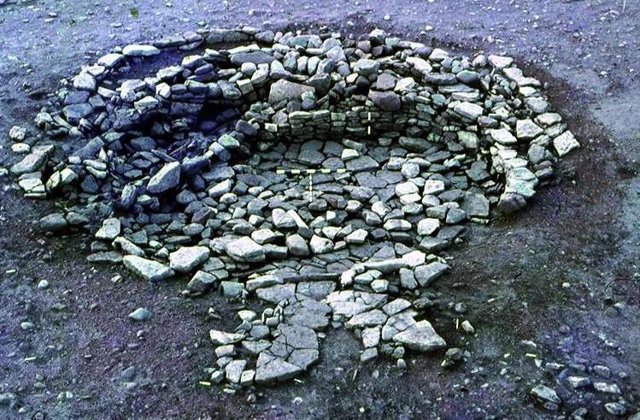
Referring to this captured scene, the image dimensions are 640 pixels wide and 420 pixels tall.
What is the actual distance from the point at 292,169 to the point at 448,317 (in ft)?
8.79

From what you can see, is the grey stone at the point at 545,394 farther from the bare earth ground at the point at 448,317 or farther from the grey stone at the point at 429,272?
the grey stone at the point at 429,272

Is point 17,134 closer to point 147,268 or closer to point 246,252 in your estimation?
point 147,268

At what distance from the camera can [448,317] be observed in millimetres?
4711

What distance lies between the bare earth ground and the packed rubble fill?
152 mm

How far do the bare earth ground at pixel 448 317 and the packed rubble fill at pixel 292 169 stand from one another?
0.50ft

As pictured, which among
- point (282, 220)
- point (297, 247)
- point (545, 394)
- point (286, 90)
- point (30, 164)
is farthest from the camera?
point (286, 90)

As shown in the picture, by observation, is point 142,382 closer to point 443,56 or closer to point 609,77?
point 443,56

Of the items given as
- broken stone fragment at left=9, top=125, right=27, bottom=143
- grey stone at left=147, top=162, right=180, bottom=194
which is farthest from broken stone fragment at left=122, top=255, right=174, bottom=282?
broken stone fragment at left=9, top=125, right=27, bottom=143

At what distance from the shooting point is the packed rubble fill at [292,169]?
492 centimetres

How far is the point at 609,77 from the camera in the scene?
273 inches

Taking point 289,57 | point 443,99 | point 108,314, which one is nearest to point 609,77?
point 443,99

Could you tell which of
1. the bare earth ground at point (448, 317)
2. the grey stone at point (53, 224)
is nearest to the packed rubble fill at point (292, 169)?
the grey stone at point (53, 224)

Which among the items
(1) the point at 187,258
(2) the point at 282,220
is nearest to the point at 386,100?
Answer: (2) the point at 282,220

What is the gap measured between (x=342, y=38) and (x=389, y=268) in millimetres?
3650
